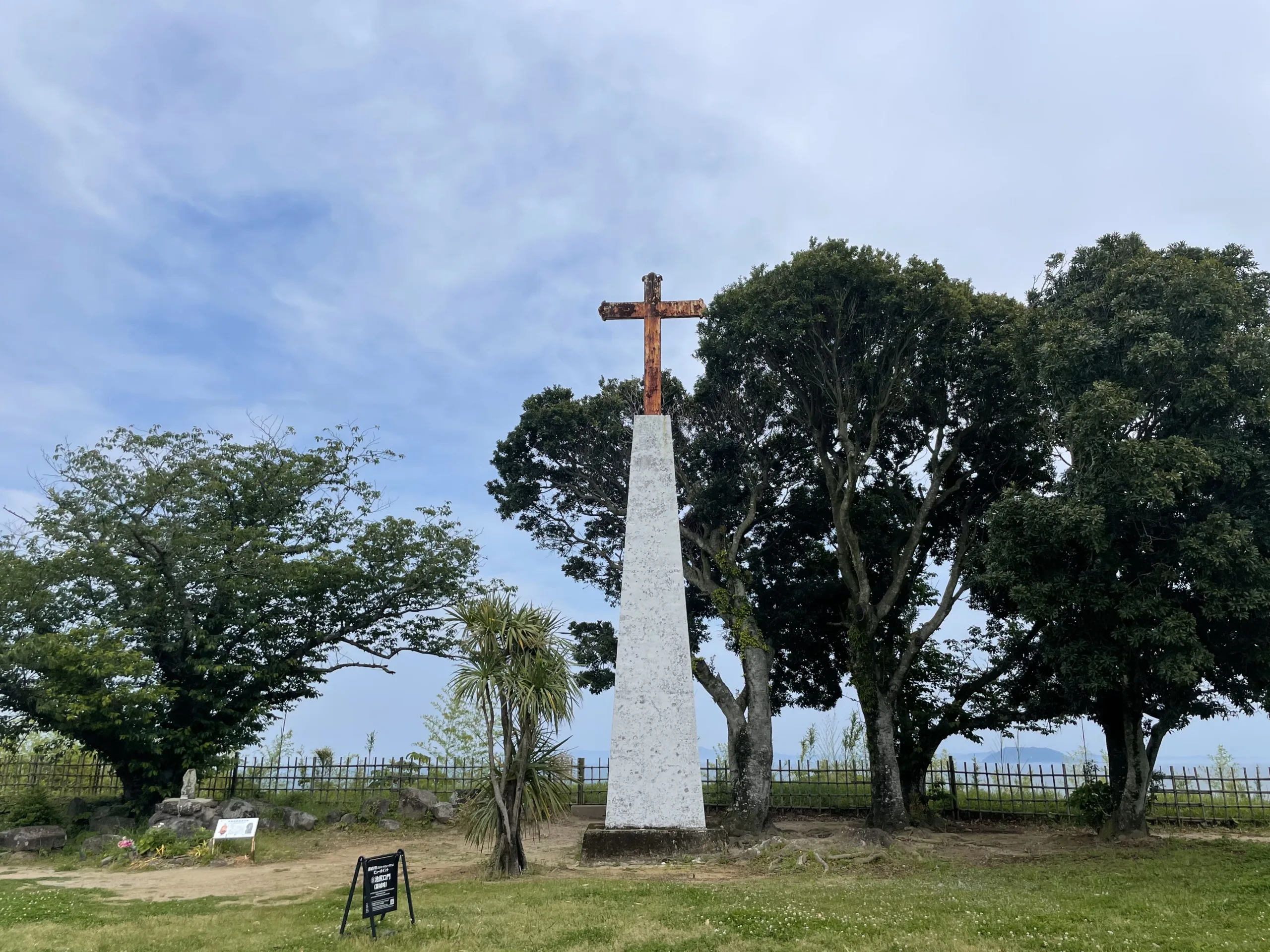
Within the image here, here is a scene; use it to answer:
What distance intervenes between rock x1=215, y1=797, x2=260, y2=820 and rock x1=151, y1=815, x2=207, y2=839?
668 mm

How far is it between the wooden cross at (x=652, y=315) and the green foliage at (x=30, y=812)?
47.0ft

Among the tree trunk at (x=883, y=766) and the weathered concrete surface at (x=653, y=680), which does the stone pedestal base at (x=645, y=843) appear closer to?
the weathered concrete surface at (x=653, y=680)

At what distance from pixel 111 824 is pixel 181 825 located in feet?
8.23

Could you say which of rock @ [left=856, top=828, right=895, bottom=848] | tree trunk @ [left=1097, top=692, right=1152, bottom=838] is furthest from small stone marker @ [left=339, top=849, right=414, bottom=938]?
tree trunk @ [left=1097, top=692, right=1152, bottom=838]

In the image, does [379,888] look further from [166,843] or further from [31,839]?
[31,839]

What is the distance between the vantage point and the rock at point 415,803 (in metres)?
18.7

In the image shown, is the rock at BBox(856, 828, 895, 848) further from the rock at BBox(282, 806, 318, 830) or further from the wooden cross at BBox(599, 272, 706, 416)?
the rock at BBox(282, 806, 318, 830)

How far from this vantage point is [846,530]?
56.1 feet

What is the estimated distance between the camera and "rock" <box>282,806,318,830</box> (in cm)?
1741

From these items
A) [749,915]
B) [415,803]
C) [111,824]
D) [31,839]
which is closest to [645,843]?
[749,915]

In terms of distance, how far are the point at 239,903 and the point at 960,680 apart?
14.3 meters

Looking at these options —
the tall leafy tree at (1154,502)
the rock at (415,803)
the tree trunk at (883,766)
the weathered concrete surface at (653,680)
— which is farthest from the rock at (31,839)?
the tall leafy tree at (1154,502)

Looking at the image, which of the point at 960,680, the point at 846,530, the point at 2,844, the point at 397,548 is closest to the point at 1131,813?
the point at 960,680

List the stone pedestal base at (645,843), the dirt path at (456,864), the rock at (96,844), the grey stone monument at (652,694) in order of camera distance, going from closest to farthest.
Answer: the dirt path at (456,864) → the stone pedestal base at (645,843) → the grey stone monument at (652,694) → the rock at (96,844)
